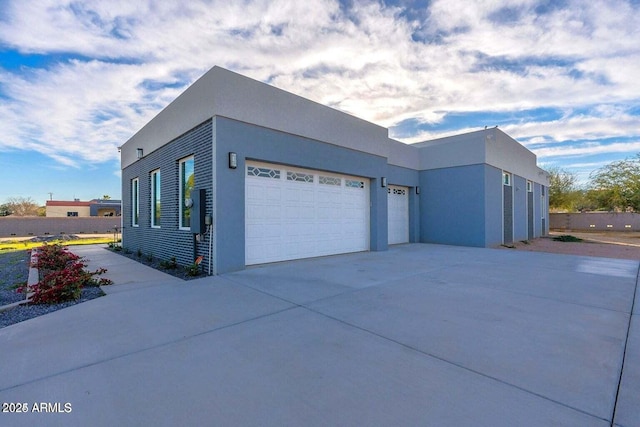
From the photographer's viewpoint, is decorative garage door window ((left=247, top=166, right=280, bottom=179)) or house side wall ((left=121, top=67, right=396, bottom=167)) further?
decorative garage door window ((left=247, top=166, right=280, bottom=179))

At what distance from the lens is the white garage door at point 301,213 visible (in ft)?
23.0

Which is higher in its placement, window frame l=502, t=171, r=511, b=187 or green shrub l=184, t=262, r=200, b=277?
window frame l=502, t=171, r=511, b=187

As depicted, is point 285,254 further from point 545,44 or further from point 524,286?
point 545,44

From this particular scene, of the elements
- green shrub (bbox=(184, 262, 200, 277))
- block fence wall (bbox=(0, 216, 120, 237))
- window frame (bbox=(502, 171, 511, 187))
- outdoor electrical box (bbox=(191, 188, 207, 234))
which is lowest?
green shrub (bbox=(184, 262, 200, 277))

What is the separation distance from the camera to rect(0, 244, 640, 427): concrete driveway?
6.07ft

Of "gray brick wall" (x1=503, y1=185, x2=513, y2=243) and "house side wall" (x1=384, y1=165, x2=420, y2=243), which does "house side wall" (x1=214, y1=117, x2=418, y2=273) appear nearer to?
"house side wall" (x1=384, y1=165, x2=420, y2=243)

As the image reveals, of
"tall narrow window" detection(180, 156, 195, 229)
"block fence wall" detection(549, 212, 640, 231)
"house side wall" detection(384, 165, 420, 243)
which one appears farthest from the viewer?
"block fence wall" detection(549, 212, 640, 231)

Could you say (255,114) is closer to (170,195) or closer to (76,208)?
(170,195)

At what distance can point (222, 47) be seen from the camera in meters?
6.99

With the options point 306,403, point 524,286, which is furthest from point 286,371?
point 524,286

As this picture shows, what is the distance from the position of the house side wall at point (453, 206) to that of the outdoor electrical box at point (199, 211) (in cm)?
1007

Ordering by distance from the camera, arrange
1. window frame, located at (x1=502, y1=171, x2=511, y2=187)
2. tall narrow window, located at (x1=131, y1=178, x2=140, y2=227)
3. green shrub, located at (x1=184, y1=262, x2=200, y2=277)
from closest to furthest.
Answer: green shrub, located at (x1=184, y1=262, x2=200, y2=277)
tall narrow window, located at (x1=131, y1=178, x2=140, y2=227)
window frame, located at (x1=502, y1=171, x2=511, y2=187)

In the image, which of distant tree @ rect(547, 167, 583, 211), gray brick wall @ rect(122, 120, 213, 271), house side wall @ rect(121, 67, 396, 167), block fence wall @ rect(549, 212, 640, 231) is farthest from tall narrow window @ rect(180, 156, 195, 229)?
Result: distant tree @ rect(547, 167, 583, 211)

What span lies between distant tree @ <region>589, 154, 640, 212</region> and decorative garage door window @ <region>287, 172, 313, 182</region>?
Answer: 88.3 ft
